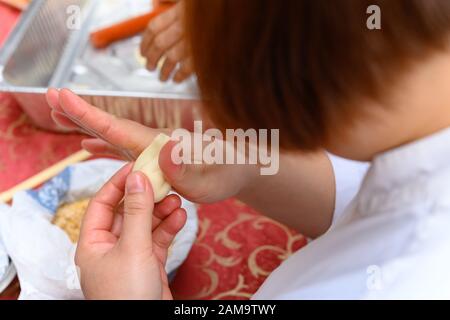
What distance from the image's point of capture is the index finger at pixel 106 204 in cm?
68

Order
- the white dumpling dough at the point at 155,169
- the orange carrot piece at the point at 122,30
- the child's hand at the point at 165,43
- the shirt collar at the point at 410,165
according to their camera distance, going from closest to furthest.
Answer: the shirt collar at the point at 410,165, the white dumpling dough at the point at 155,169, the child's hand at the point at 165,43, the orange carrot piece at the point at 122,30

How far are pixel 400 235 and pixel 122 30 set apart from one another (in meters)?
0.92

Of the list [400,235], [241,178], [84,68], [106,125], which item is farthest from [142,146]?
[84,68]

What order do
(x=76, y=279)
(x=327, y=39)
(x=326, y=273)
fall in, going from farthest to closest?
(x=76, y=279) → (x=326, y=273) → (x=327, y=39)

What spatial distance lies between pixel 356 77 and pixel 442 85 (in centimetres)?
8

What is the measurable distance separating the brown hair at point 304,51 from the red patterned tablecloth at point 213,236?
46 cm

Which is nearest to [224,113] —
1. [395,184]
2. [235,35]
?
[235,35]

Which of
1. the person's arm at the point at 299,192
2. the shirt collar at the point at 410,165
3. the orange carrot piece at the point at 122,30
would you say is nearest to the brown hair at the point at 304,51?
the shirt collar at the point at 410,165

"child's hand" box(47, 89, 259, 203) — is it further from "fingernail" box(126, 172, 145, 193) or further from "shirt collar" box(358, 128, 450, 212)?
"shirt collar" box(358, 128, 450, 212)

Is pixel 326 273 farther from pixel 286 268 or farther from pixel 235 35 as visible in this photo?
pixel 235 35

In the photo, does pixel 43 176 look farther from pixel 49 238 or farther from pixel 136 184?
pixel 136 184

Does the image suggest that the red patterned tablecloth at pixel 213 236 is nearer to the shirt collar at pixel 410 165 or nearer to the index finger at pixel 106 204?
the index finger at pixel 106 204
